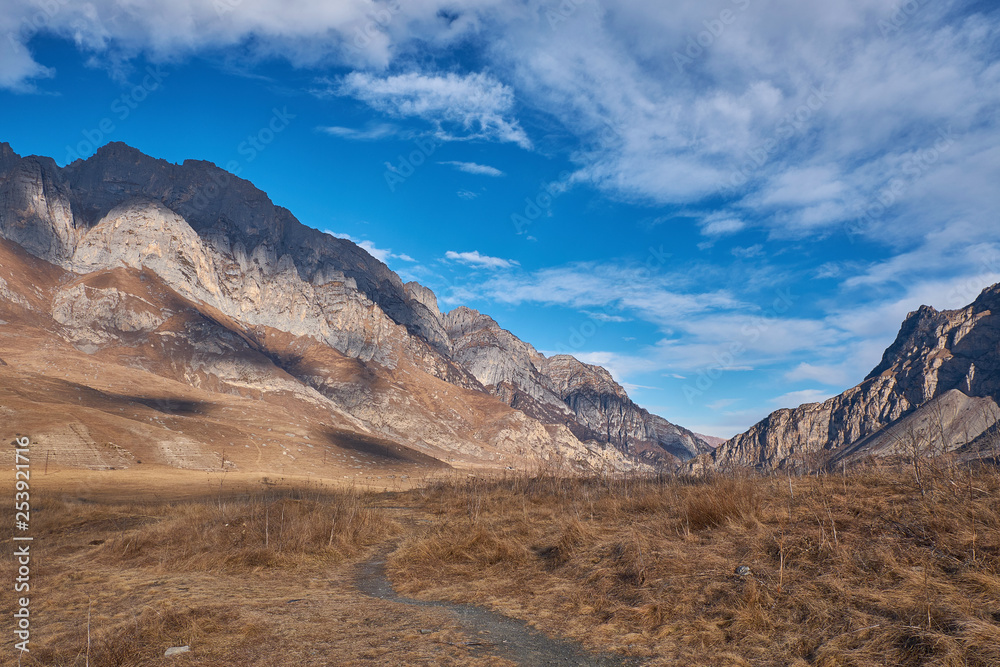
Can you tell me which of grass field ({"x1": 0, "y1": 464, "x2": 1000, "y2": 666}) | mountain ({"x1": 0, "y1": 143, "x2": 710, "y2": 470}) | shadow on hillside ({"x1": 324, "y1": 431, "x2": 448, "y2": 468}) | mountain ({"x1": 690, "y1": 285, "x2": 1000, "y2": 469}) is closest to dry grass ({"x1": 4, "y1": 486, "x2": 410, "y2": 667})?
grass field ({"x1": 0, "y1": 464, "x2": 1000, "y2": 666})

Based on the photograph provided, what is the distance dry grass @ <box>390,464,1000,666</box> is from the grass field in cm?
3

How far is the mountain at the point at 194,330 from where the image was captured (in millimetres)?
94250

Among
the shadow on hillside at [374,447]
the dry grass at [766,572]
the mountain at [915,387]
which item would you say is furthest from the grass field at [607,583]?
the mountain at [915,387]

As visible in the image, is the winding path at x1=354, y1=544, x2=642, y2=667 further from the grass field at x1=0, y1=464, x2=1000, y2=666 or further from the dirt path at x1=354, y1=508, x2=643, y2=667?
the grass field at x1=0, y1=464, x2=1000, y2=666

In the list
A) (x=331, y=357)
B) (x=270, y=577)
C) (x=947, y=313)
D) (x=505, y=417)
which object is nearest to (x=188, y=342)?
(x=331, y=357)

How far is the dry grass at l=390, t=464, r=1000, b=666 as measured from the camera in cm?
533

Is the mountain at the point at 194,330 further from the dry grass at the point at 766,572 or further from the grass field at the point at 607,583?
the dry grass at the point at 766,572

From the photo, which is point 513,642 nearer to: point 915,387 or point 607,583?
point 607,583

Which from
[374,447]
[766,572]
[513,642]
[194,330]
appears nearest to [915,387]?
[374,447]

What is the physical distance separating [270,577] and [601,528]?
672cm

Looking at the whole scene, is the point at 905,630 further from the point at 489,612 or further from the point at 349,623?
the point at 349,623

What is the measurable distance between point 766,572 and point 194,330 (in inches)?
6301

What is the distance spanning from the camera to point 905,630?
5141 mm

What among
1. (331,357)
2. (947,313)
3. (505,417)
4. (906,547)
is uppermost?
(947,313)
